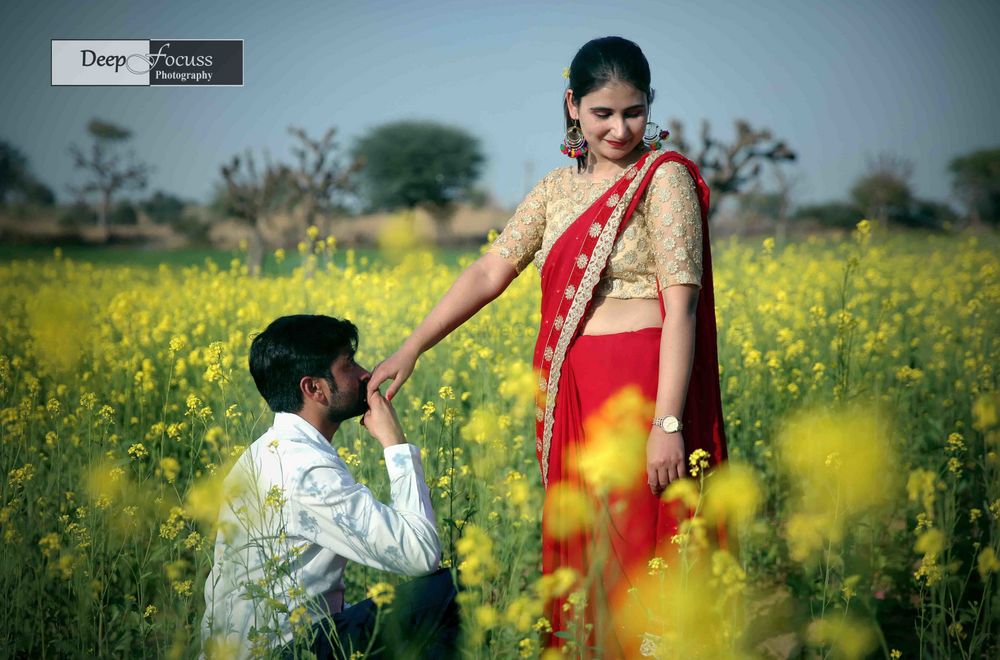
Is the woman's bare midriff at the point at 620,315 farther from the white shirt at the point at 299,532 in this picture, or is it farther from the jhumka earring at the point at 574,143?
the white shirt at the point at 299,532

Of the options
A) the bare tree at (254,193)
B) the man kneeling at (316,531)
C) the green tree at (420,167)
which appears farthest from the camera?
the green tree at (420,167)

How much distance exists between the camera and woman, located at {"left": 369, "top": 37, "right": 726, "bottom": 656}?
1.78 meters

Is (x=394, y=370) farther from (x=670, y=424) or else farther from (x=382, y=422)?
(x=670, y=424)

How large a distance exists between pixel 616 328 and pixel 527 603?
2.18 feet

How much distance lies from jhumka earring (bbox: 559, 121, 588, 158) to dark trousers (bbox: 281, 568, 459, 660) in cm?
93

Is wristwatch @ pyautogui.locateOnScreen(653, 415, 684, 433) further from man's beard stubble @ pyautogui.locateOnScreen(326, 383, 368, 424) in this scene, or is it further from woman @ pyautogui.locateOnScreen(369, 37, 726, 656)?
man's beard stubble @ pyautogui.locateOnScreen(326, 383, 368, 424)

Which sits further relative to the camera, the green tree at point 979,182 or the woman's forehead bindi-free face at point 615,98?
the green tree at point 979,182

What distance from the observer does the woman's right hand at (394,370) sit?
194cm

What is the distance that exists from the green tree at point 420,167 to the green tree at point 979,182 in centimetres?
2345

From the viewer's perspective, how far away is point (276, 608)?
1.59 m

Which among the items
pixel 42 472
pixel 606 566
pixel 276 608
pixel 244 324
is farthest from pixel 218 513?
pixel 244 324

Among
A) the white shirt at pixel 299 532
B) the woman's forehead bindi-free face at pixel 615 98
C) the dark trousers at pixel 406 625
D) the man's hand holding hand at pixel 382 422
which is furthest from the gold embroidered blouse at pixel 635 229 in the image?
the dark trousers at pixel 406 625

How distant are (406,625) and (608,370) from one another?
0.66 m

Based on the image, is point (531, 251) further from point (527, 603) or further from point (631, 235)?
point (527, 603)
